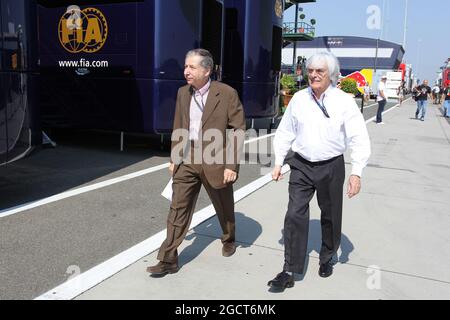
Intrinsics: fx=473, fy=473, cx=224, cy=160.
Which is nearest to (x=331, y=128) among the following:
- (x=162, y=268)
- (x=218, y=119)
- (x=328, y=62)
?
(x=328, y=62)

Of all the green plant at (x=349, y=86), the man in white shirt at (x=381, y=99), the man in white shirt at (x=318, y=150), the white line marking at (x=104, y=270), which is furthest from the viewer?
the green plant at (x=349, y=86)

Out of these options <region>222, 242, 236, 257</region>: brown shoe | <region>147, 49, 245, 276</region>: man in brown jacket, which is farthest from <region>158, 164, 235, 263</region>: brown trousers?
<region>222, 242, 236, 257</region>: brown shoe

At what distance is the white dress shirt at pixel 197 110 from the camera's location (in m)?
3.61

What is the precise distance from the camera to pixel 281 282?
336cm

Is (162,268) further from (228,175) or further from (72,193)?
(72,193)

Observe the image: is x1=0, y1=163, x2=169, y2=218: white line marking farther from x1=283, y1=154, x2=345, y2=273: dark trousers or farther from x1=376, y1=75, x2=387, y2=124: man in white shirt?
x1=376, y1=75, x2=387, y2=124: man in white shirt

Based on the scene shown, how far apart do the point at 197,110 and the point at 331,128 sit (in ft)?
3.34

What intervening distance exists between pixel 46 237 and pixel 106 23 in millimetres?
5040

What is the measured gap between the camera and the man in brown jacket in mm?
3564

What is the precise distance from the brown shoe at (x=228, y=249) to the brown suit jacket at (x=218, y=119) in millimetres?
651

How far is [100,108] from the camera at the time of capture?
8664 mm

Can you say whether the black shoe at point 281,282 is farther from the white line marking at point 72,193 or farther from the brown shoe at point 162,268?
A: the white line marking at point 72,193

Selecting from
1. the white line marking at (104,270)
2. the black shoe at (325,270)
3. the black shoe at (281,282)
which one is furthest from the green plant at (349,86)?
the black shoe at (281,282)
